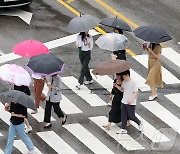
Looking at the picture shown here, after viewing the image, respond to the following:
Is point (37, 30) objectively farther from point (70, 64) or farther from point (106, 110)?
point (106, 110)

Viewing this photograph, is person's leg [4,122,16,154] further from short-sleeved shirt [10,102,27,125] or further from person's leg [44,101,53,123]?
person's leg [44,101,53,123]

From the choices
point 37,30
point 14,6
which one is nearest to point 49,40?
point 37,30

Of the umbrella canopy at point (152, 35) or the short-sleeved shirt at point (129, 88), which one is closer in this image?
the short-sleeved shirt at point (129, 88)

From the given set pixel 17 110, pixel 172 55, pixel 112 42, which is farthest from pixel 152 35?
pixel 17 110

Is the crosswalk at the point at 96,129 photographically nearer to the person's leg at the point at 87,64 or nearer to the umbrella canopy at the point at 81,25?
the person's leg at the point at 87,64

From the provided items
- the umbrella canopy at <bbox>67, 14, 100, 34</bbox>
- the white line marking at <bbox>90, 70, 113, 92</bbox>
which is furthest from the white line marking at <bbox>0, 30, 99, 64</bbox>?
the umbrella canopy at <bbox>67, 14, 100, 34</bbox>

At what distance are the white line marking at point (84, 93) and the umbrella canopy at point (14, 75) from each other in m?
2.71

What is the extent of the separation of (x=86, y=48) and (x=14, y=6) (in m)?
5.55

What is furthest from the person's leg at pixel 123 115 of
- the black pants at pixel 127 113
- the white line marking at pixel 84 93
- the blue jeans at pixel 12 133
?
the blue jeans at pixel 12 133

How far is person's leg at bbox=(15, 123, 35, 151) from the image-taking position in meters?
15.4

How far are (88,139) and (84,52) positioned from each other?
8.95 feet

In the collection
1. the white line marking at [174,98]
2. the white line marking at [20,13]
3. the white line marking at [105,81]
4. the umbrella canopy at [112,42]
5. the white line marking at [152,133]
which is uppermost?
the umbrella canopy at [112,42]

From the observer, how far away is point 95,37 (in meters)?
21.6

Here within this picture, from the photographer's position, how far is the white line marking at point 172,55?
2038cm
